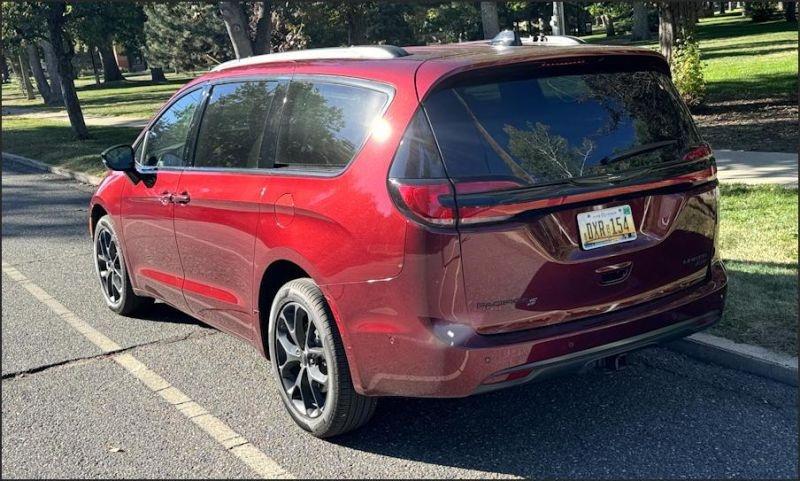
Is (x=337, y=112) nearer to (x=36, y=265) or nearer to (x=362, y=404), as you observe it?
(x=362, y=404)

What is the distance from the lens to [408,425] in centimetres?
432

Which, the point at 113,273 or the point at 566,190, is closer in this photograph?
the point at 566,190

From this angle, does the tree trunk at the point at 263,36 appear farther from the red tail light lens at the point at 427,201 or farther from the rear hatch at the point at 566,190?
the red tail light lens at the point at 427,201

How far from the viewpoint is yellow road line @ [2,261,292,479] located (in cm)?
394

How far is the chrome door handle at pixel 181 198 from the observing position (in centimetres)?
507

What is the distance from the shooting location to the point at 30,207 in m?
11.7

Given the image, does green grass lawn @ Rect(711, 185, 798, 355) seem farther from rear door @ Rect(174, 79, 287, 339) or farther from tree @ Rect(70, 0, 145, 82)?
tree @ Rect(70, 0, 145, 82)

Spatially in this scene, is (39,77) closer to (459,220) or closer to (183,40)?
(183,40)

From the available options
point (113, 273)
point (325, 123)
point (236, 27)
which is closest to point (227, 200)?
point (325, 123)

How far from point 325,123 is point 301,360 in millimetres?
1176

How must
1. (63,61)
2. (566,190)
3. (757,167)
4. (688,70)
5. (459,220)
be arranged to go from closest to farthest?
(459,220) → (566,190) → (757,167) → (688,70) → (63,61)

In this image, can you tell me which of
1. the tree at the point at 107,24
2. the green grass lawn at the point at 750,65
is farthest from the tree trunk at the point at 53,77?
the green grass lawn at the point at 750,65

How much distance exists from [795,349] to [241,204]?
10.2 feet

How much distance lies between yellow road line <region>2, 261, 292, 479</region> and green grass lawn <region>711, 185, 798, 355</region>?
9.04 ft
